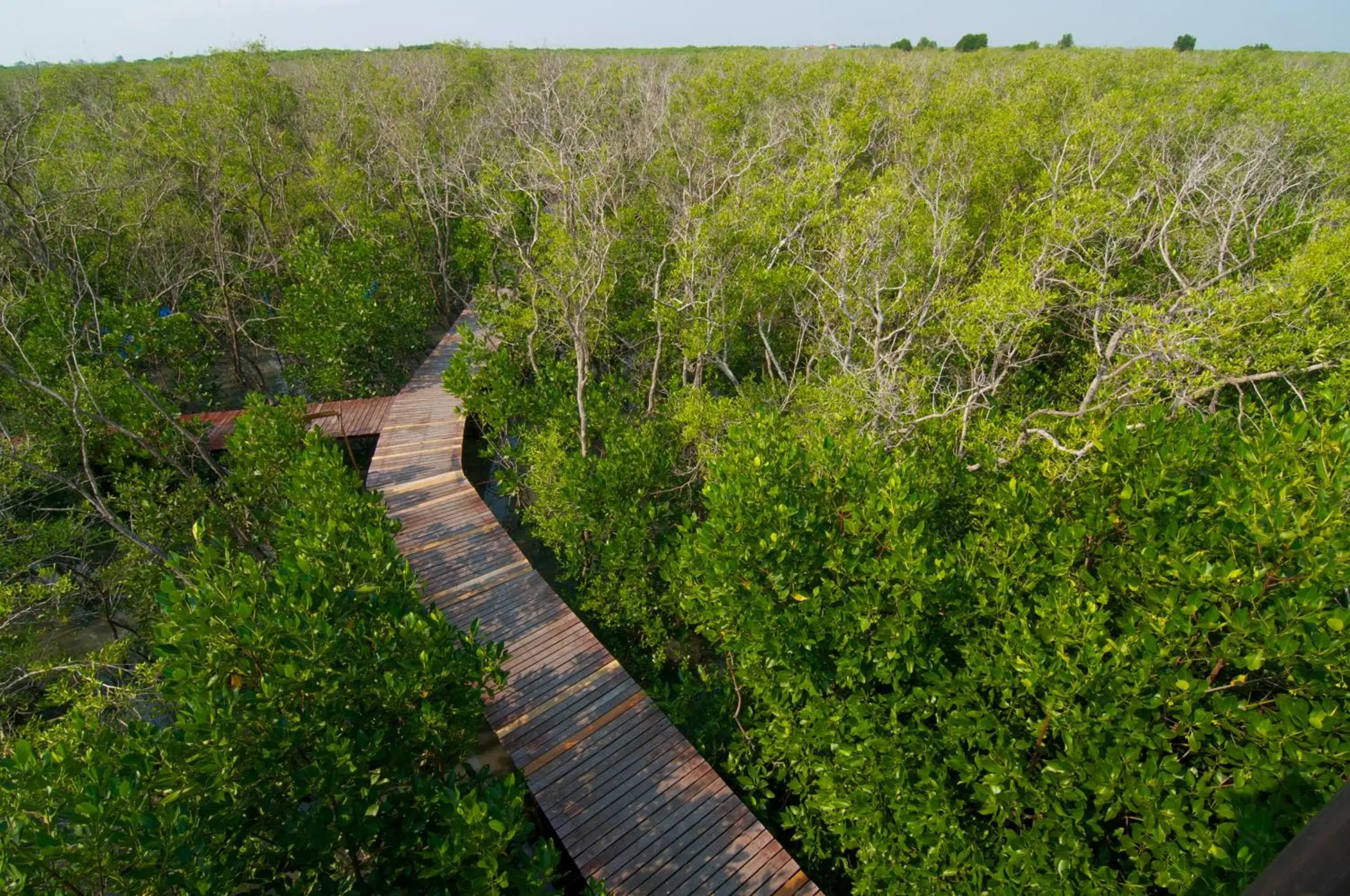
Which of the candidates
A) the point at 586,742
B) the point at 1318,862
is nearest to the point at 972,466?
the point at 586,742

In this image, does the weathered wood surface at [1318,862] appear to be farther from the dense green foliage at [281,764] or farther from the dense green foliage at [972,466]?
the dense green foliage at [281,764]

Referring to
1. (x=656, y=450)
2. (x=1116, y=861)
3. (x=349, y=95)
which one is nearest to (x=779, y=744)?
(x=1116, y=861)

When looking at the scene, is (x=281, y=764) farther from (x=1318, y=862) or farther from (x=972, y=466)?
(x=972, y=466)

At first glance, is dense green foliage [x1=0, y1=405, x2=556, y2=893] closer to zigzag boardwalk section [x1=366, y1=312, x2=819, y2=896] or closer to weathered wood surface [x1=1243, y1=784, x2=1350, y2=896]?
zigzag boardwalk section [x1=366, y1=312, x2=819, y2=896]

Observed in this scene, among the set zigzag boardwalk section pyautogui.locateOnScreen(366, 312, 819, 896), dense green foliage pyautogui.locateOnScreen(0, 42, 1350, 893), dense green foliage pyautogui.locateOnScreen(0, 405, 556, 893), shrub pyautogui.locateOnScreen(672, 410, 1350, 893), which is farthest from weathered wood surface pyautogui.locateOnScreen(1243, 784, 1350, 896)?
zigzag boardwalk section pyautogui.locateOnScreen(366, 312, 819, 896)

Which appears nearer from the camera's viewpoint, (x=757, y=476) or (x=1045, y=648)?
(x=1045, y=648)

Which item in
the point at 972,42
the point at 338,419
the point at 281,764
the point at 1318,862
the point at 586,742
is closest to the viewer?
the point at 1318,862

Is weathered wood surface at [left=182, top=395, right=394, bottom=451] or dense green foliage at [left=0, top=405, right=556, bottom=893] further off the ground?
dense green foliage at [left=0, top=405, right=556, bottom=893]
